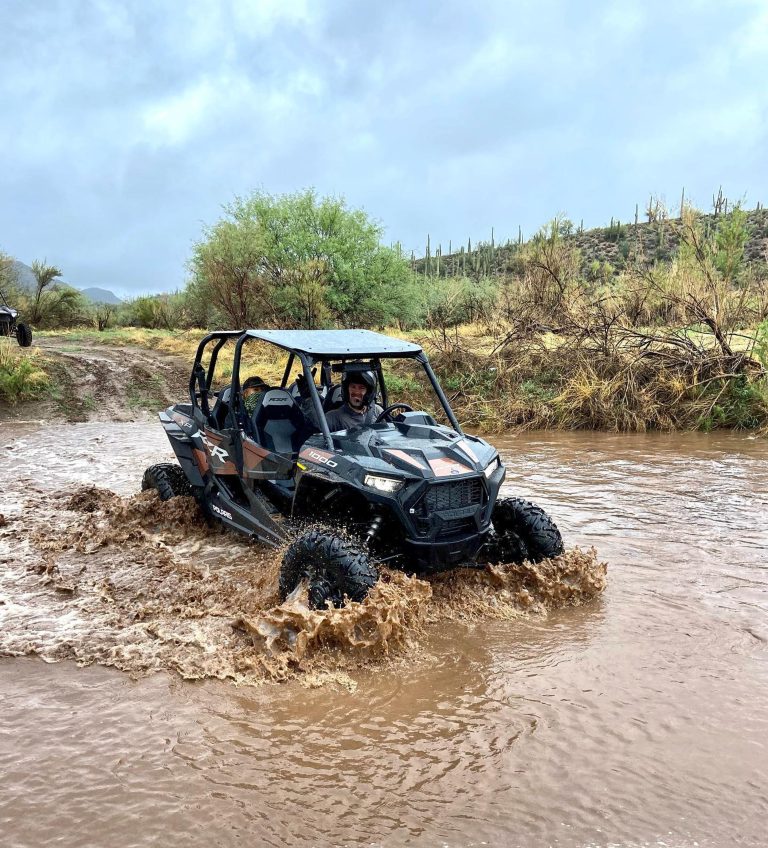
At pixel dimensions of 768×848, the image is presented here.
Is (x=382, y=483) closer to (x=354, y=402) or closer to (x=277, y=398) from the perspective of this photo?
(x=354, y=402)

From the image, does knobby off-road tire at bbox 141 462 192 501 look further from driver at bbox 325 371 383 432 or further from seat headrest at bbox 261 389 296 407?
driver at bbox 325 371 383 432

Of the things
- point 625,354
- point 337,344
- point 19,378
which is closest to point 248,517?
point 337,344

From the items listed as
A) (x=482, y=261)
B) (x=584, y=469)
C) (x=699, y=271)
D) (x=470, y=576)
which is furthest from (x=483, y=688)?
(x=482, y=261)

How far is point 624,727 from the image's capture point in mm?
3301

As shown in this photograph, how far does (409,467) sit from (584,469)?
5816mm

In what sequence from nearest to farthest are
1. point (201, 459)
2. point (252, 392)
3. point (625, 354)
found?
1. point (252, 392)
2. point (201, 459)
3. point (625, 354)

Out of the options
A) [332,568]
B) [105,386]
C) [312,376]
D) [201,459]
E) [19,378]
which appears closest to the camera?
[332,568]

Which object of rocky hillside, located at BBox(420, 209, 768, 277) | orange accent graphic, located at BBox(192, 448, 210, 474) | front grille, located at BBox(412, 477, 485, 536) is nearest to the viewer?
front grille, located at BBox(412, 477, 485, 536)

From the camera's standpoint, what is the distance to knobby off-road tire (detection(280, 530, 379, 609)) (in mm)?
3959

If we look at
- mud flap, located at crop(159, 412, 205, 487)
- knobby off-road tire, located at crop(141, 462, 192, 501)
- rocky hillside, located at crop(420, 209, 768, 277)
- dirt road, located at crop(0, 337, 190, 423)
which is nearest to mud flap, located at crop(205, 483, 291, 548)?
mud flap, located at crop(159, 412, 205, 487)

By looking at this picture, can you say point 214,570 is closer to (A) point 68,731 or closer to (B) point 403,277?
(A) point 68,731

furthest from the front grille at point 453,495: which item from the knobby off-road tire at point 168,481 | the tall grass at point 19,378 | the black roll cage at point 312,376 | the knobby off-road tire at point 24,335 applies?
the knobby off-road tire at point 24,335

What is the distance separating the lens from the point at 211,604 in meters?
4.78

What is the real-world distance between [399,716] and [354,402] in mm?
2404
